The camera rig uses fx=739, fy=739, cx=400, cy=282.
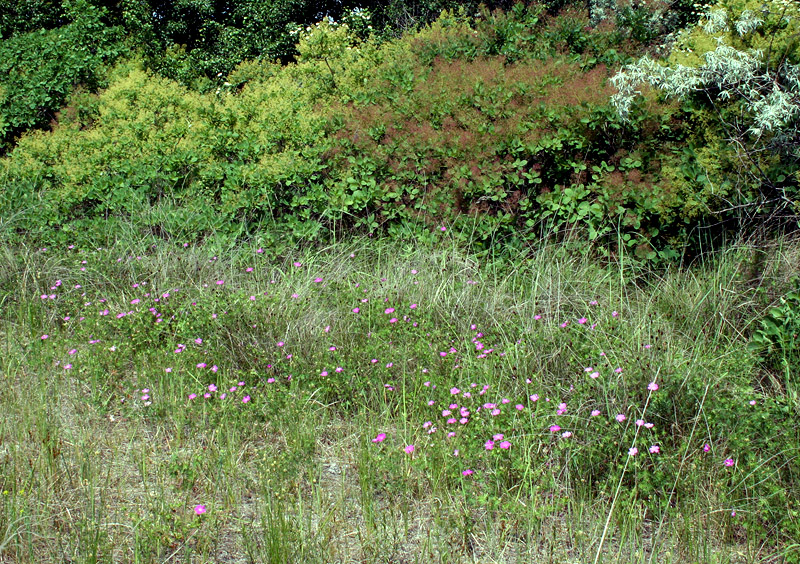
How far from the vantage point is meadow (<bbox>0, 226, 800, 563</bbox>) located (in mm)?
2623

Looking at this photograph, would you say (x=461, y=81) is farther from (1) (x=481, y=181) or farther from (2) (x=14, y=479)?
(2) (x=14, y=479)

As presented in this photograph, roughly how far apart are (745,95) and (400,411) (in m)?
3.27

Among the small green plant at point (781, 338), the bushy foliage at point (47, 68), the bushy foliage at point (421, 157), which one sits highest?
the bushy foliage at point (47, 68)

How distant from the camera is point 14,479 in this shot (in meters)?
2.85

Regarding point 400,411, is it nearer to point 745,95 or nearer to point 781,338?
point 781,338

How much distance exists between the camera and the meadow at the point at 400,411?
262cm

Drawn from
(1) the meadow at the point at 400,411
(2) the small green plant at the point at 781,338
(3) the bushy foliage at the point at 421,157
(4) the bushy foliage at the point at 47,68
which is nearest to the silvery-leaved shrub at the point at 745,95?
(3) the bushy foliage at the point at 421,157

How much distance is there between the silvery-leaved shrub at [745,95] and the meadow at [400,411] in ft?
1.65

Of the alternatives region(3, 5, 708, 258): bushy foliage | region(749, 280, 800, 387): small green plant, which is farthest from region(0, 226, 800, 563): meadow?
region(3, 5, 708, 258): bushy foliage

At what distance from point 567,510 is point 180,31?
572 inches

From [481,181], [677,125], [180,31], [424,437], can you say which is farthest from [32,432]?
[180,31]

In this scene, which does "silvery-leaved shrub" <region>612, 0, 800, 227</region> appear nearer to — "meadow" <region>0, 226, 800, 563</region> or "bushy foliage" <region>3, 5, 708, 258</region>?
"bushy foliage" <region>3, 5, 708, 258</region>

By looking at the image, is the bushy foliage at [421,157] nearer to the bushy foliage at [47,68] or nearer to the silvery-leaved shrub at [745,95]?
the silvery-leaved shrub at [745,95]

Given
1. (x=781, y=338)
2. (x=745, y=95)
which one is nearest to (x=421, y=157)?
(x=745, y=95)
